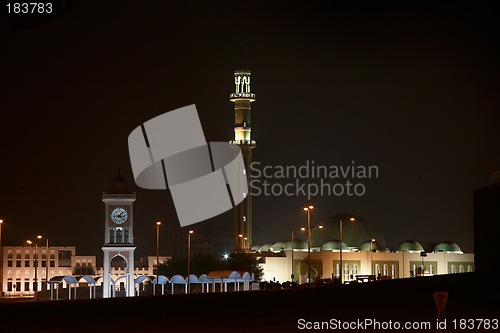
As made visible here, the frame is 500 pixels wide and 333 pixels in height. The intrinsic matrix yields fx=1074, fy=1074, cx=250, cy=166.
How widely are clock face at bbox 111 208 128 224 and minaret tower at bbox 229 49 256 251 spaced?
38873 millimetres

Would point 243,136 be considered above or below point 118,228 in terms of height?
above

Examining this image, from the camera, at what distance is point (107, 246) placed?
338 ft

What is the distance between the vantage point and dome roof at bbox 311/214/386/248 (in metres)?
158

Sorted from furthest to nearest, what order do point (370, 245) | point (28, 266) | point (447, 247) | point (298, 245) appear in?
point (28, 266) < point (447, 247) < point (298, 245) < point (370, 245)

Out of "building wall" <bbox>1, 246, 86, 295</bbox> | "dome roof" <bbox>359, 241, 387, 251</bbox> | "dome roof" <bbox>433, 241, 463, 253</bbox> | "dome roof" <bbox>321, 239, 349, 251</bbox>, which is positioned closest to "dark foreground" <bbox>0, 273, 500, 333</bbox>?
"dome roof" <bbox>321, 239, 349, 251</bbox>

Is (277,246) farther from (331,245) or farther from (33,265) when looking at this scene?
(33,265)

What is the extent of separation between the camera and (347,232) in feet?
521

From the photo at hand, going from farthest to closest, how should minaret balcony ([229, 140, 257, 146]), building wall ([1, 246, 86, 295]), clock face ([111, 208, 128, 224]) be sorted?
building wall ([1, 246, 86, 295]), minaret balcony ([229, 140, 257, 146]), clock face ([111, 208, 128, 224])

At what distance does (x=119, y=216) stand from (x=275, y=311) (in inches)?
2709

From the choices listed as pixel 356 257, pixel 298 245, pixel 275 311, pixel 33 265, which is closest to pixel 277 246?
pixel 298 245

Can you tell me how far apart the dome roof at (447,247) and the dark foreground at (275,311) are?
114090mm

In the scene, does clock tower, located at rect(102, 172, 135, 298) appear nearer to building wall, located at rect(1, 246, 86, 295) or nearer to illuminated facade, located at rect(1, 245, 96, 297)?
illuminated facade, located at rect(1, 245, 96, 297)

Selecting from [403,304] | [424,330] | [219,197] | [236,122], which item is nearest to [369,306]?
[403,304]

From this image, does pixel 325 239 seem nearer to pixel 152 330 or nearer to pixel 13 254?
pixel 13 254
